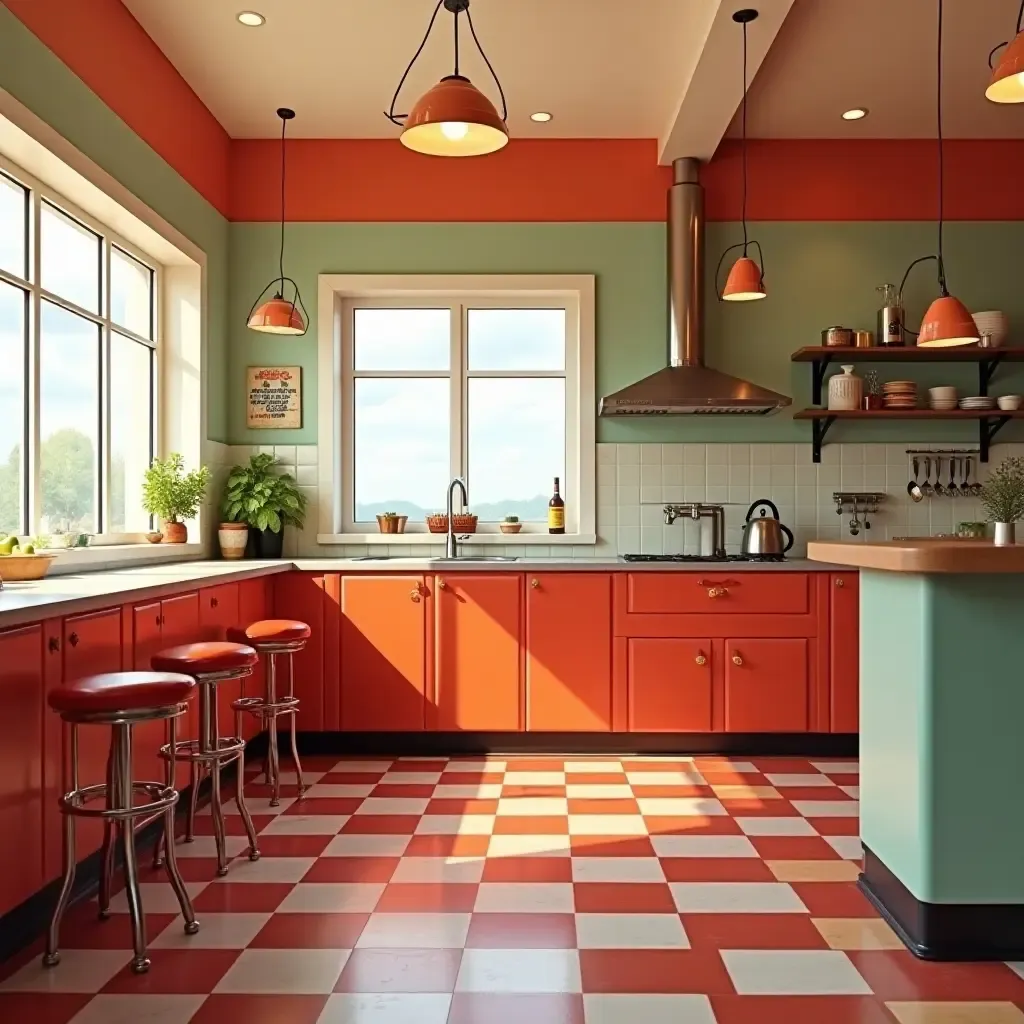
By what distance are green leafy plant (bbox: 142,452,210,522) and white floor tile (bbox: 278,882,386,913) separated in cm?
221

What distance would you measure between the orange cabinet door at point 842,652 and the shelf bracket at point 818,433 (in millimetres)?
850

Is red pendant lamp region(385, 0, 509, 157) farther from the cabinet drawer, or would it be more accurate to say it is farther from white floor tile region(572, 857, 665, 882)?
the cabinet drawer

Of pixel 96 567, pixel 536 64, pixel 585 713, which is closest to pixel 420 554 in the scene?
pixel 585 713

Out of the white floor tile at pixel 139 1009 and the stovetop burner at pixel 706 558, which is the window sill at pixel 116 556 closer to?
the white floor tile at pixel 139 1009

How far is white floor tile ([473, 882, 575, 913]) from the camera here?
2.80 meters

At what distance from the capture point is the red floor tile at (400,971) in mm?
2324

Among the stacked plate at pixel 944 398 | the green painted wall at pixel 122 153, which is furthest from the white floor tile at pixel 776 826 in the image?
the green painted wall at pixel 122 153

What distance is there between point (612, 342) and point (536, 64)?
4.81 feet

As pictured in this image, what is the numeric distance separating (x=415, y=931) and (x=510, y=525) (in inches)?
115

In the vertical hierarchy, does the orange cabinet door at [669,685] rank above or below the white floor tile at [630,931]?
above

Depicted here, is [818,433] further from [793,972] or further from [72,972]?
[72,972]

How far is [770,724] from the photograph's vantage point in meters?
4.71

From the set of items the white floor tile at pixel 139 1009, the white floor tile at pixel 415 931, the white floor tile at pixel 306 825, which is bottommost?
the white floor tile at pixel 306 825

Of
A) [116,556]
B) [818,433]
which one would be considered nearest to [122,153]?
[116,556]
